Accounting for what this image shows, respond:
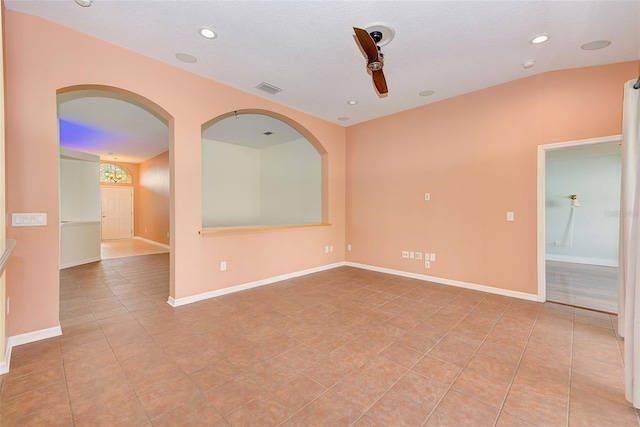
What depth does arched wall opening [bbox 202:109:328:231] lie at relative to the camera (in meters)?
6.41

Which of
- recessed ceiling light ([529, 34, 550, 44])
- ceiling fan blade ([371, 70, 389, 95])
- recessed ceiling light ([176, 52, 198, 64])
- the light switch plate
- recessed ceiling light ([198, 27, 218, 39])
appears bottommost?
the light switch plate

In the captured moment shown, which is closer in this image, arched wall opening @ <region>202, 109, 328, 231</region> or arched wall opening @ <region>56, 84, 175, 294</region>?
arched wall opening @ <region>56, 84, 175, 294</region>

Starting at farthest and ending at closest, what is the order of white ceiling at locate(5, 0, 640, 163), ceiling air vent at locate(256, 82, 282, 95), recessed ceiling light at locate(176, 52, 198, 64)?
ceiling air vent at locate(256, 82, 282, 95)
recessed ceiling light at locate(176, 52, 198, 64)
white ceiling at locate(5, 0, 640, 163)

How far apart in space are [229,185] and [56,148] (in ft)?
15.9

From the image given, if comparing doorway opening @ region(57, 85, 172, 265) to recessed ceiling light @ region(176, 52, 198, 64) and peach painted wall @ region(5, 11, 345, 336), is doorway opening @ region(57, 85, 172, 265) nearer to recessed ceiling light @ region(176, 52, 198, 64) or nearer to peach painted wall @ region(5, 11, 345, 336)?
peach painted wall @ region(5, 11, 345, 336)

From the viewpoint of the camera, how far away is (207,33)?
2535 millimetres

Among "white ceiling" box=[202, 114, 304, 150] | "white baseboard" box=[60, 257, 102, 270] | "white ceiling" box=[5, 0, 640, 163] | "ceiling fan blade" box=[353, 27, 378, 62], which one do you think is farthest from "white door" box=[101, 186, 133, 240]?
"ceiling fan blade" box=[353, 27, 378, 62]

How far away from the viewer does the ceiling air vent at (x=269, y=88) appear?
3.61m

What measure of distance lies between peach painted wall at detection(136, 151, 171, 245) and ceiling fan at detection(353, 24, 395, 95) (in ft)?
21.9

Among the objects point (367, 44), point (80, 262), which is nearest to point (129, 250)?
point (80, 262)

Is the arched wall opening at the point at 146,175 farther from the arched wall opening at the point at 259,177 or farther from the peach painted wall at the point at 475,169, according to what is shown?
the peach painted wall at the point at 475,169

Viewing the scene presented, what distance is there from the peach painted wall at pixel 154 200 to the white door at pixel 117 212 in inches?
14.5

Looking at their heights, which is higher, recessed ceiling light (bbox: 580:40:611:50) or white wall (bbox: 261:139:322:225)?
recessed ceiling light (bbox: 580:40:611:50)

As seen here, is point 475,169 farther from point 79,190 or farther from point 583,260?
point 79,190
